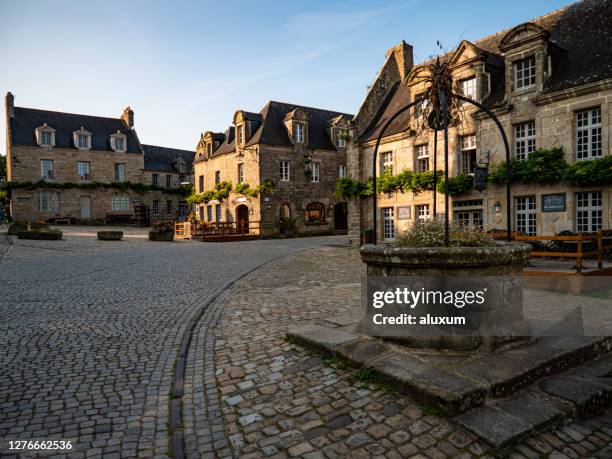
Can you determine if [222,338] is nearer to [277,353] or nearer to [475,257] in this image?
[277,353]

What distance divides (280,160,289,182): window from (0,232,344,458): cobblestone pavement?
63.0ft

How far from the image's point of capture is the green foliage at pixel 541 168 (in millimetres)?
13106

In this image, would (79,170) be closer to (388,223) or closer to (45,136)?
(45,136)

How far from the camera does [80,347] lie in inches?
195

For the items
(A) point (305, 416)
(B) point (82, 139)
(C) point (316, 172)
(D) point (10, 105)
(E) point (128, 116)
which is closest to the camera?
(A) point (305, 416)

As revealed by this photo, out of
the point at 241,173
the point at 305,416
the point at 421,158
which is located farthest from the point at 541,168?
the point at 241,173

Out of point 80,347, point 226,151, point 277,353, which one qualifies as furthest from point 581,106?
point 226,151

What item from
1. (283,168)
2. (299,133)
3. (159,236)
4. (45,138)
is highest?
(45,138)

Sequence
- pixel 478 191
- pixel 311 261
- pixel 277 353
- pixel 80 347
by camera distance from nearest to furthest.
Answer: pixel 277 353 → pixel 80 347 → pixel 311 261 → pixel 478 191

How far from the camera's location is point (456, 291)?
3979 millimetres

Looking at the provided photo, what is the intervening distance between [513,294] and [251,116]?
92.8 ft

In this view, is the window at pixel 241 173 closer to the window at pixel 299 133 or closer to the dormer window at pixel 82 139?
the window at pixel 299 133

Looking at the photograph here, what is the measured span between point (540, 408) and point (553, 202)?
12479 millimetres

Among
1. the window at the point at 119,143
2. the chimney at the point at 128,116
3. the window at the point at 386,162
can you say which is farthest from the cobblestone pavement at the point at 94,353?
the chimney at the point at 128,116
